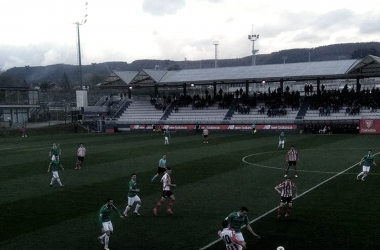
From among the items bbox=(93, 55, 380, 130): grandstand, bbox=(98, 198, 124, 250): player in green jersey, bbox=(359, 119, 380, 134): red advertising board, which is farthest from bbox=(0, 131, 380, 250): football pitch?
bbox=(93, 55, 380, 130): grandstand

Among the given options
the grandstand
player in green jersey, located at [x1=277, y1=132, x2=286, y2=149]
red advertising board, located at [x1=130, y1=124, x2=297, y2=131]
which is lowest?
red advertising board, located at [x1=130, y1=124, x2=297, y2=131]

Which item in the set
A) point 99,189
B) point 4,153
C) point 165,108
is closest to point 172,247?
point 99,189

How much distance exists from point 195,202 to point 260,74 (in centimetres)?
4754

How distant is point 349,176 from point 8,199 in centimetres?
1856

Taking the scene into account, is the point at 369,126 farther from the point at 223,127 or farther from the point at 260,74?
the point at 223,127

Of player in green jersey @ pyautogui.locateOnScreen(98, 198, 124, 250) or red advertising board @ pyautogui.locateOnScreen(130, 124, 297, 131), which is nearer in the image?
player in green jersey @ pyautogui.locateOnScreen(98, 198, 124, 250)

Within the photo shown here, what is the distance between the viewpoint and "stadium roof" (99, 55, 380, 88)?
58281 mm

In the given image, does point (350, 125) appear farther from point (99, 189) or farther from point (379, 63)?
point (99, 189)

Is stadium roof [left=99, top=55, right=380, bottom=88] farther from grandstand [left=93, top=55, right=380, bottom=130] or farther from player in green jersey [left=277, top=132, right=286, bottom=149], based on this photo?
player in green jersey [left=277, top=132, right=286, bottom=149]

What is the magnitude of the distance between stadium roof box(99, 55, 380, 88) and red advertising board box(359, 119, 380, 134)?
6795mm

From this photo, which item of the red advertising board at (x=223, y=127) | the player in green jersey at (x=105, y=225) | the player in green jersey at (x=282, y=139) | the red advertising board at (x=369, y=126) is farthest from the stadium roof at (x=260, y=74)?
the player in green jersey at (x=105, y=225)

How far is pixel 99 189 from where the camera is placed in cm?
2314

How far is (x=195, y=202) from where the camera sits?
19859 millimetres

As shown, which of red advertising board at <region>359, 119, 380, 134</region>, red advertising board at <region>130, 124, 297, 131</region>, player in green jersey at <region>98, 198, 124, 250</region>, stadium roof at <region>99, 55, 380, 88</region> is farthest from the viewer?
red advertising board at <region>130, 124, 297, 131</region>
